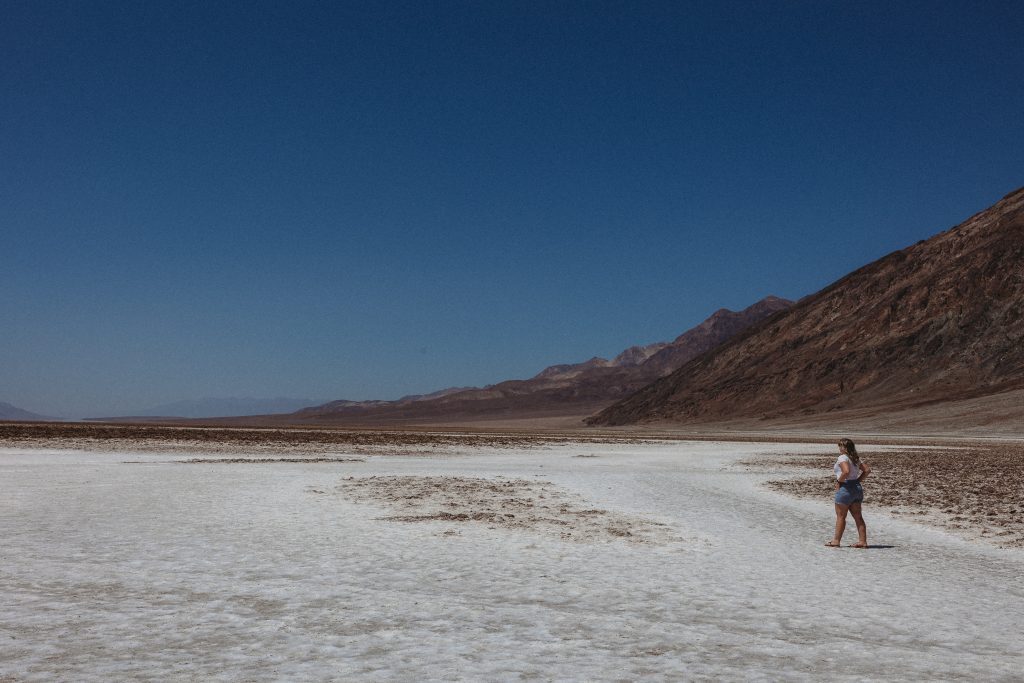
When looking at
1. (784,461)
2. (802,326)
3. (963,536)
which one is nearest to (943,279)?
(802,326)

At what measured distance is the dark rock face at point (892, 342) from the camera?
91125 mm

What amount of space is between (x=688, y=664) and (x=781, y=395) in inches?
4351

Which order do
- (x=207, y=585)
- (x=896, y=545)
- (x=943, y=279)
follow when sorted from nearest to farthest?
(x=207, y=585) → (x=896, y=545) → (x=943, y=279)

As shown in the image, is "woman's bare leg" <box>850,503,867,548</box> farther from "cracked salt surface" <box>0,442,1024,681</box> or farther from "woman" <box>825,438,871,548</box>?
"cracked salt surface" <box>0,442,1024,681</box>

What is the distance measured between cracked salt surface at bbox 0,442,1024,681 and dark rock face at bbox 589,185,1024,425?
83.5 meters

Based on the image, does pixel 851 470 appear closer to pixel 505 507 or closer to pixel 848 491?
pixel 848 491

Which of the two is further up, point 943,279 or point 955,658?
point 943,279

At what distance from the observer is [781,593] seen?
9.73 meters

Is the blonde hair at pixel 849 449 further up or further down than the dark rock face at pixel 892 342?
further down

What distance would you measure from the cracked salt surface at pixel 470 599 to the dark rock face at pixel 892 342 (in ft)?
274

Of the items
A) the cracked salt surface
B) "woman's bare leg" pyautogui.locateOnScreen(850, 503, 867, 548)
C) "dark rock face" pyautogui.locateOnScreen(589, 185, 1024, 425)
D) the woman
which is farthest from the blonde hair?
"dark rock face" pyautogui.locateOnScreen(589, 185, 1024, 425)

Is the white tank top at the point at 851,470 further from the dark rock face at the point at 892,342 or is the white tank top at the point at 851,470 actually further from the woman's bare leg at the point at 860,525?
the dark rock face at the point at 892,342

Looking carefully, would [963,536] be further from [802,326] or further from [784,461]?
[802,326]

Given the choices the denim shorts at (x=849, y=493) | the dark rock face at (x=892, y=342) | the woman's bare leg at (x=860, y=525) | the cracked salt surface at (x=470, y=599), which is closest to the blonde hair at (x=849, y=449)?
the denim shorts at (x=849, y=493)
